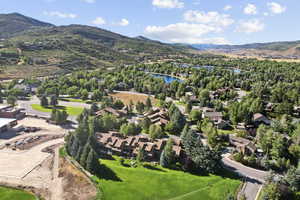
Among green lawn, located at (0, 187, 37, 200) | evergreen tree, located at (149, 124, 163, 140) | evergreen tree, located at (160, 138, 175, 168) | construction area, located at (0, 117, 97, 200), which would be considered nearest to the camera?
green lawn, located at (0, 187, 37, 200)

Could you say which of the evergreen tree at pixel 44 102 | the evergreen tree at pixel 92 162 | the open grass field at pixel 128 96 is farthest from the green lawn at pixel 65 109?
the evergreen tree at pixel 92 162

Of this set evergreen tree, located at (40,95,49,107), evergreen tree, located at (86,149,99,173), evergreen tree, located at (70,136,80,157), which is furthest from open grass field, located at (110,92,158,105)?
evergreen tree, located at (86,149,99,173)

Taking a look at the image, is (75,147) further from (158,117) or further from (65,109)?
(65,109)

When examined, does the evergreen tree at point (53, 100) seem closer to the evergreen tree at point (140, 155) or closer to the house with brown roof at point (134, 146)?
the house with brown roof at point (134, 146)

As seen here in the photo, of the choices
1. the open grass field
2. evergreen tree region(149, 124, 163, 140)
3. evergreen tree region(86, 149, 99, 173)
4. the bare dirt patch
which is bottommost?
the bare dirt patch

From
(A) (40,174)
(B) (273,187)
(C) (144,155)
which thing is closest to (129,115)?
(C) (144,155)

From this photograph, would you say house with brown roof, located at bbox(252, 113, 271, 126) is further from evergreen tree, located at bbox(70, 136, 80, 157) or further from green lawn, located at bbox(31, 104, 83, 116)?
green lawn, located at bbox(31, 104, 83, 116)

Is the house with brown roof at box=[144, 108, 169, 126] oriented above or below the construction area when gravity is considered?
above
